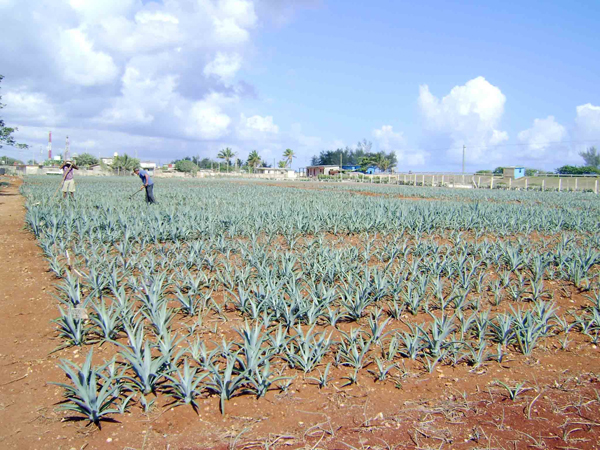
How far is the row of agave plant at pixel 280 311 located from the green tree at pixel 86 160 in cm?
9849

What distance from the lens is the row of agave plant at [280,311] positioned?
3193mm

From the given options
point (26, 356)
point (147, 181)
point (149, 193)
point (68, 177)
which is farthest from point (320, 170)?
point (26, 356)

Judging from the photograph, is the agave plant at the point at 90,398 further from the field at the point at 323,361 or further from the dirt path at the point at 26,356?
the dirt path at the point at 26,356

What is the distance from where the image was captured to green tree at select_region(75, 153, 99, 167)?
9574 cm

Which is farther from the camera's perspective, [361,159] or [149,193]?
[361,159]

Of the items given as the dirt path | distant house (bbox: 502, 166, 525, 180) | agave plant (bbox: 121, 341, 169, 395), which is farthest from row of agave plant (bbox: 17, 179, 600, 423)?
distant house (bbox: 502, 166, 525, 180)

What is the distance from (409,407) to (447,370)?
71 centimetres

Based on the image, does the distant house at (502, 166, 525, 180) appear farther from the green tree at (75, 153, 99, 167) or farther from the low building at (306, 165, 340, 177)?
the green tree at (75, 153, 99, 167)

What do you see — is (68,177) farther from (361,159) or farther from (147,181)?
(361,159)

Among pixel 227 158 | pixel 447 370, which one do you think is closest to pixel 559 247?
pixel 447 370

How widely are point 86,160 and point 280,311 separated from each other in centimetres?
10691

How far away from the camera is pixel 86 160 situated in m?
98.2

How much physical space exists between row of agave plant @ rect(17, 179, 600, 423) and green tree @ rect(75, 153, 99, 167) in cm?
9849

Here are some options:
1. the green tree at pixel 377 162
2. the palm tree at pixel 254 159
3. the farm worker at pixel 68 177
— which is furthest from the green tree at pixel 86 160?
the farm worker at pixel 68 177
